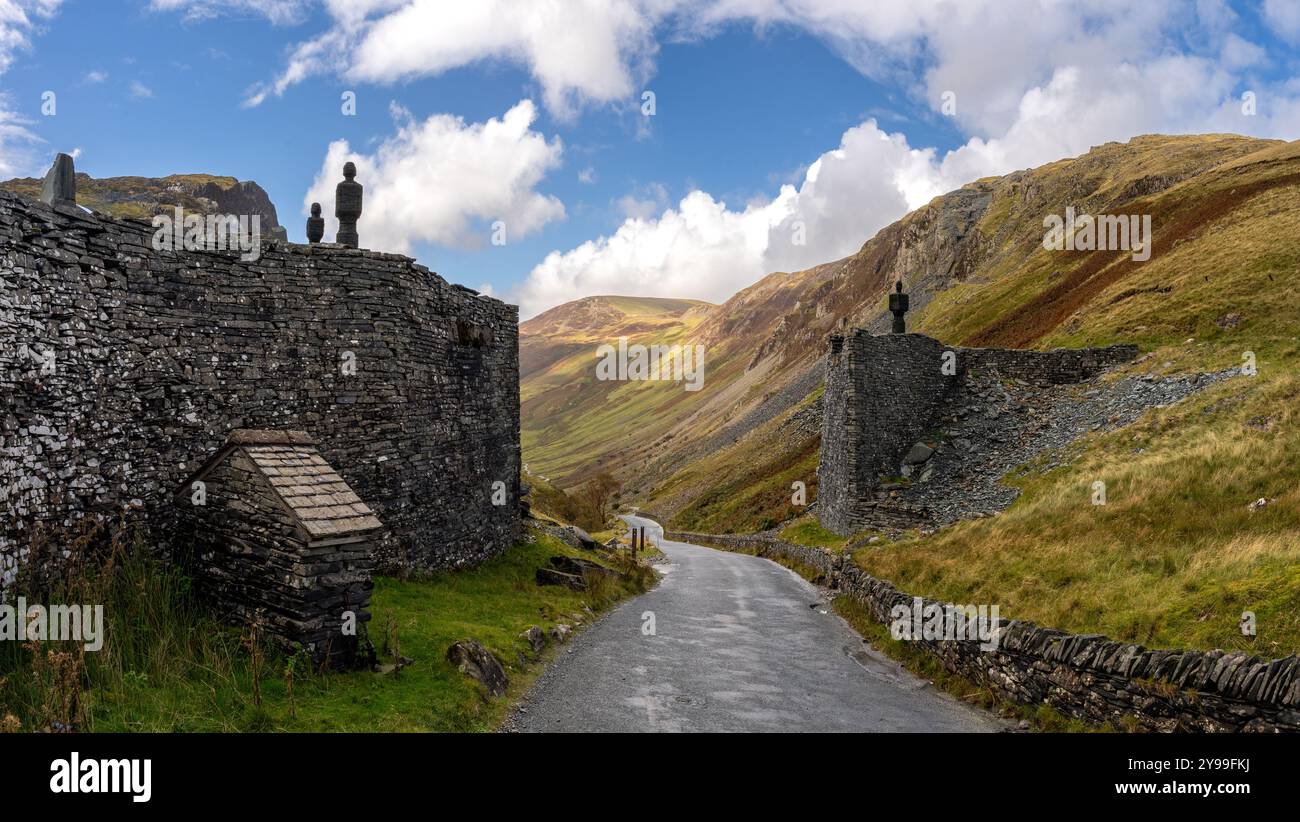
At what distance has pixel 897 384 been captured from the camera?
33625 millimetres

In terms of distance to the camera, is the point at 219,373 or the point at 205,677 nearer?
the point at 205,677

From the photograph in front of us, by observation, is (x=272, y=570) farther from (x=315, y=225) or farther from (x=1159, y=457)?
(x=1159, y=457)

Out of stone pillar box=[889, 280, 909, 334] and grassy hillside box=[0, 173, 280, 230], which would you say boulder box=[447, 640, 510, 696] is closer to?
stone pillar box=[889, 280, 909, 334]


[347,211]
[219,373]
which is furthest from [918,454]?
[219,373]

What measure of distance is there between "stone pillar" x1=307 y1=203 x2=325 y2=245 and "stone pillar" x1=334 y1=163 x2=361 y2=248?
0.92 metres

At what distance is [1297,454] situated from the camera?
55.7 feet

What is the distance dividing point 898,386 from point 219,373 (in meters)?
28.4

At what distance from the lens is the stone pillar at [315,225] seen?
1805 cm

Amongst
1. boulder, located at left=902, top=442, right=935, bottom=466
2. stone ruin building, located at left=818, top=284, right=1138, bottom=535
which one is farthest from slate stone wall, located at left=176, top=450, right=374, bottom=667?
boulder, located at left=902, top=442, right=935, bottom=466

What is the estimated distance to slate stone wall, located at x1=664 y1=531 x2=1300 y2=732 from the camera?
8547 mm

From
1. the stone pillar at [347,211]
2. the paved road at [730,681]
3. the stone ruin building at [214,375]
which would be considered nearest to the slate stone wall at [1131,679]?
the paved road at [730,681]

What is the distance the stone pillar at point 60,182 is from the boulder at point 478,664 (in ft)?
32.2

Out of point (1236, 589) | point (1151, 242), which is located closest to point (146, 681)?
→ point (1236, 589)

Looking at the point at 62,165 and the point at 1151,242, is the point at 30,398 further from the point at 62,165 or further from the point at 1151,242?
the point at 1151,242
